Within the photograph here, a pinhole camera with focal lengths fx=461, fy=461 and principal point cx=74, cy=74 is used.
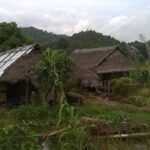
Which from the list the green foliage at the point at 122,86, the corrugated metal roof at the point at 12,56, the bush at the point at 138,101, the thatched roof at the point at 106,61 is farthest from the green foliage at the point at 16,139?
the thatched roof at the point at 106,61

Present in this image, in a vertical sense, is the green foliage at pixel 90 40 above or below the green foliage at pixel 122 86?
above

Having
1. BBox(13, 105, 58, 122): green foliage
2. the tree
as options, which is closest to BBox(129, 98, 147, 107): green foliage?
the tree

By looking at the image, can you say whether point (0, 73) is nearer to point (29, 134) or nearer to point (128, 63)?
point (128, 63)

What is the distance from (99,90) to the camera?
2834cm

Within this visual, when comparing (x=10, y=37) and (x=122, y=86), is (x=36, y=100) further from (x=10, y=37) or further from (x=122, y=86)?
(x=10, y=37)

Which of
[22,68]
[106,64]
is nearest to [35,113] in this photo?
[22,68]

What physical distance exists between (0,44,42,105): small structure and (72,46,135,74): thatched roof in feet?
25.1

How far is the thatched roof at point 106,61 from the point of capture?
28.8m

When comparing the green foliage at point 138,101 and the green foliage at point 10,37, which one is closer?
the green foliage at point 138,101

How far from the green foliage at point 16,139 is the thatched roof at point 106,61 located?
22.3 m

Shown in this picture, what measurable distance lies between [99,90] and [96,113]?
1066 centimetres

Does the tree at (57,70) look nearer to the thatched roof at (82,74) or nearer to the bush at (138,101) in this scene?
the thatched roof at (82,74)

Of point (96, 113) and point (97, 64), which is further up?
point (97, 64)

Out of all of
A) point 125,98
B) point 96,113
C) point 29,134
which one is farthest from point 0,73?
point 29,134
